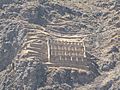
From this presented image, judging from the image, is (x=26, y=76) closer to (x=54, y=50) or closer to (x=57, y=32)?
(x=54, y=50)

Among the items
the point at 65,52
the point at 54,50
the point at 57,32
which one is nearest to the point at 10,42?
the point at 54,50

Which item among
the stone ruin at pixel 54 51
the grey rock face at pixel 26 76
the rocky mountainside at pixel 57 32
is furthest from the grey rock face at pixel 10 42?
the grey rock face at pixel 26 76

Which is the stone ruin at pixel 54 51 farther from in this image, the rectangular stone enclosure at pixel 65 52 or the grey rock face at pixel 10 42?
the grey rock face at pixel 10 42

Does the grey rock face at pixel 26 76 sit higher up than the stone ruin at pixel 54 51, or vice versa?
the stone ruin at pixel 54 51

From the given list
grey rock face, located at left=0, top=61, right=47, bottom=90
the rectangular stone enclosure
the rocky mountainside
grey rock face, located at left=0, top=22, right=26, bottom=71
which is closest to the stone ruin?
the rectangular stone enclosure

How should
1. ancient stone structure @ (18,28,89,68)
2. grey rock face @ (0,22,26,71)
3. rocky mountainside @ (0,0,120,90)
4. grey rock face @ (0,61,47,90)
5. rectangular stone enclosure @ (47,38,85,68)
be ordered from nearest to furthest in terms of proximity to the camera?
grey rock face @ (0,61,47,90)
rocky mountainside @ (0,0,120,90)
ancient stone structure @ (18,28,89,68)
rectangular stone enclosure @ (47,38,85,68)
grey rock face @ (0,22,26,71)

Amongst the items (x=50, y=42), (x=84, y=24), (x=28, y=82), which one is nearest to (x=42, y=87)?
(x=28, y=82)

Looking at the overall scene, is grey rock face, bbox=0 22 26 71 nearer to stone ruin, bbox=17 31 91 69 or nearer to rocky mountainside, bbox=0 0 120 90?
rocky mountainside, bbox=0 0 120 90

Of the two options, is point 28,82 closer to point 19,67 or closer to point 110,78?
point 19,67
